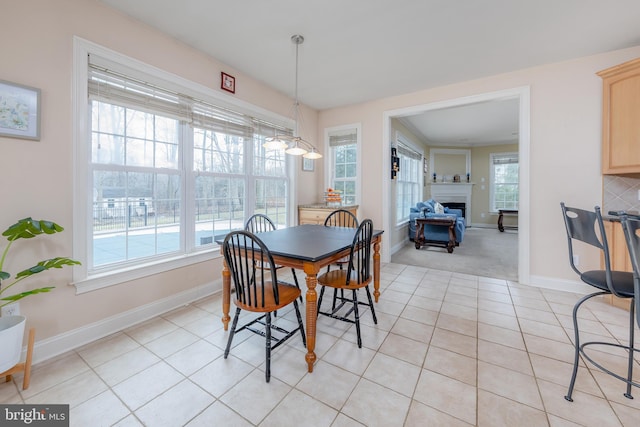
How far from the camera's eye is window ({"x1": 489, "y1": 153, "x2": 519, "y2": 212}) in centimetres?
792

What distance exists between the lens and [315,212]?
420 cm

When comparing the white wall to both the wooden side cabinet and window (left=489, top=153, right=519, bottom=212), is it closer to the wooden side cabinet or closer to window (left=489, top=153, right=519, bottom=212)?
the wooden side cabinet

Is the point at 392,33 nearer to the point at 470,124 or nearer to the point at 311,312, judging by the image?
the point at 311,312

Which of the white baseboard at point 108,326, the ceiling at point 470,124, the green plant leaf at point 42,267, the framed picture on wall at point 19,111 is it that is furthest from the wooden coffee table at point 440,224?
the framed picture on wall at point 19,111

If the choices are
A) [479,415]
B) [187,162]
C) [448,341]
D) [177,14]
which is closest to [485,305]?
[448,341]

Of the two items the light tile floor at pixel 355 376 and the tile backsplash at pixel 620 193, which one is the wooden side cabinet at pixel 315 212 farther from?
the tile backsplash at pixel 620 193

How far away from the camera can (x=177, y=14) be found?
87.0 inches

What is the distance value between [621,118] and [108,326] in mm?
5028

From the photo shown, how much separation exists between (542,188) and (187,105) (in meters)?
4.10

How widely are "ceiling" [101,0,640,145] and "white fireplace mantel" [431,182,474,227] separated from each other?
539 centimetres

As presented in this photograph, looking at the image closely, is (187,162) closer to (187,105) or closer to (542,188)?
(187,105)

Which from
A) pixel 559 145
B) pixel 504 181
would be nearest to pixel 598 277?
pixel 559 145

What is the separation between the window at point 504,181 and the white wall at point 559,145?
571 centimetres

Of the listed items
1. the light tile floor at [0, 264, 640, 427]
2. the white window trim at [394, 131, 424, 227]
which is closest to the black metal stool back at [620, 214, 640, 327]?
the light tile floor at [0, 264, 640, 427]
